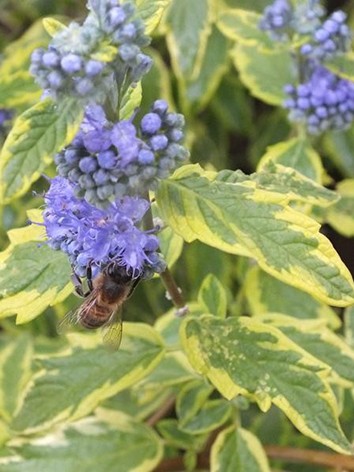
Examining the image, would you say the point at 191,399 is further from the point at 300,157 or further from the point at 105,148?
the point at 105,148

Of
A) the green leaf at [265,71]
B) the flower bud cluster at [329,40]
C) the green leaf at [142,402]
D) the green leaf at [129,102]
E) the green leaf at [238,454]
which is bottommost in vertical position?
the green leaf at [142,402]

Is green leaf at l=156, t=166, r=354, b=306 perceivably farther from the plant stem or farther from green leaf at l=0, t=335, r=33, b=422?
green leaf at l=0, t=335, r=33, b=422

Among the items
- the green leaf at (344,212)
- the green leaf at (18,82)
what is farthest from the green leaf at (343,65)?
the green leaf at (18,82)

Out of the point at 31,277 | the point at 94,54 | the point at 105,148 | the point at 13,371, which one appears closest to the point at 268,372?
the point at 31,277

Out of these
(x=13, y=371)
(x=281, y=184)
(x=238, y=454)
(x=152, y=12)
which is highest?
(x=152, y=12)

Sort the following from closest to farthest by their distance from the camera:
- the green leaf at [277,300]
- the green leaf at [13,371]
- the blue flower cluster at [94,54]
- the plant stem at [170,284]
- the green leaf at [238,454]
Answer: the blue flower cluster at [94,54], the plant stem at [170,284], the green leaf at [238,454], the green leaf at [277,300], the green leaf at [13,371]

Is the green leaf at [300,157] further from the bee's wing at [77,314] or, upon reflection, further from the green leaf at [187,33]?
the bee's wing at [77,314]

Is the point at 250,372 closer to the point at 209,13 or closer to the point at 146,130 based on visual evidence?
the point at 146,130
